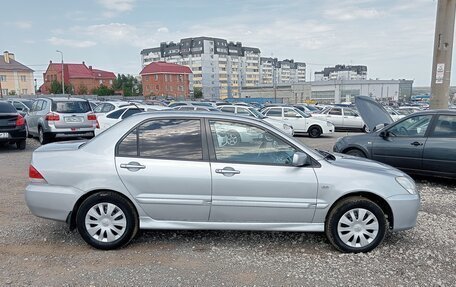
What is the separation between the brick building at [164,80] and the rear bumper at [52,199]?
85.1 metres

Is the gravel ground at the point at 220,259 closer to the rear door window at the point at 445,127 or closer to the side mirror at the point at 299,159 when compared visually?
the side mirror at the point at 299,159

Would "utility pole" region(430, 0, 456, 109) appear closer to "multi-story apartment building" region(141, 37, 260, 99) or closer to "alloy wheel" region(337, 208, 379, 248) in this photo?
"alloy wheel" region(337, 208, 379, 248)

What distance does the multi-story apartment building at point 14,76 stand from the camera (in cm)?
7450

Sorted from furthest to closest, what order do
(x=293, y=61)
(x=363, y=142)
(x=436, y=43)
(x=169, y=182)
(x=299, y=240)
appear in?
1. (x=293, y=61)
2. (x=436, y=43)
3. (x=363, y=142)
4. (x=299, y=240)
5. (x=169, y=182)

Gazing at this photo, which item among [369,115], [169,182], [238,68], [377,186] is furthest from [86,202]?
[238,68]

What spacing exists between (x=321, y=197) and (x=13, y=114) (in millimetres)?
9576

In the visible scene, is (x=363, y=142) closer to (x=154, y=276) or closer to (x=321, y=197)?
(x=321, y=197)

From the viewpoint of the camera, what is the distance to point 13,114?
9570mm

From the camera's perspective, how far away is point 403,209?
11.9ft

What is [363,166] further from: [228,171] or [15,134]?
[15,134]

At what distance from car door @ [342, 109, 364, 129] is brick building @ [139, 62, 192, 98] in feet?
235

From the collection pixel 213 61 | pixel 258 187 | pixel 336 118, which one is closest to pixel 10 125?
pixel 258 187

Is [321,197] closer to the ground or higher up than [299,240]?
higher up

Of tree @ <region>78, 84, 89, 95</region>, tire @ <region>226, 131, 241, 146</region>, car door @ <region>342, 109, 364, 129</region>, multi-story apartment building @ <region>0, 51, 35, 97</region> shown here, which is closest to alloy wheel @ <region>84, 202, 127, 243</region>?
tire @ <region>226, 131, 241, 146</region>
